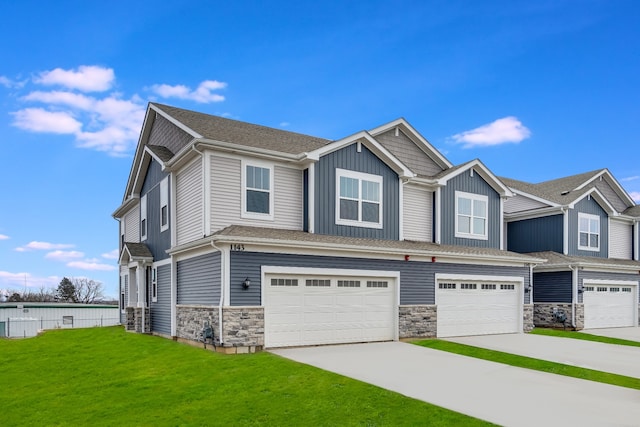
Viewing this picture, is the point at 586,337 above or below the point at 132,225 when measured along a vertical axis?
below

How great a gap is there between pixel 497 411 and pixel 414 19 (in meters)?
13.4

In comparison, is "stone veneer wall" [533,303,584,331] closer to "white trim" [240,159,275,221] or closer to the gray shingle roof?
the gray shingle roof

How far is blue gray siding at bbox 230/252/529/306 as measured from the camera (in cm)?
1360

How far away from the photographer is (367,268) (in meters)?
16.1

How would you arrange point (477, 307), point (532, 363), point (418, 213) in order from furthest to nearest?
1. point (418, 213)
2. point (477, 307)
3. point (532, 363)

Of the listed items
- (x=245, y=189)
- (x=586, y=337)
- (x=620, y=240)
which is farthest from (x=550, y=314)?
(x=245, y=189)

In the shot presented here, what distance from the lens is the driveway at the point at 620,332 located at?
20750mm

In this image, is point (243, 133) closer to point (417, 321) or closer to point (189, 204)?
point (189, 204)

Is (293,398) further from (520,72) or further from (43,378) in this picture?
(520,72)

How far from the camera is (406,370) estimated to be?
1173 centimetres

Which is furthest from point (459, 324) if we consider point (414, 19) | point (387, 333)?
point (414, 19)

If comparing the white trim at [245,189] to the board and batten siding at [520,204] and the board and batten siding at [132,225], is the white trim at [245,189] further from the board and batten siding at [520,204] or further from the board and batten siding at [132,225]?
the board and batten siding at [520,204]

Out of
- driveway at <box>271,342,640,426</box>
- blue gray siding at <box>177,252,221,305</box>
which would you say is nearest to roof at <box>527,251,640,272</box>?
driveway at <box>271,342,640,426</box>

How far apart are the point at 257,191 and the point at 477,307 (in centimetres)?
973
